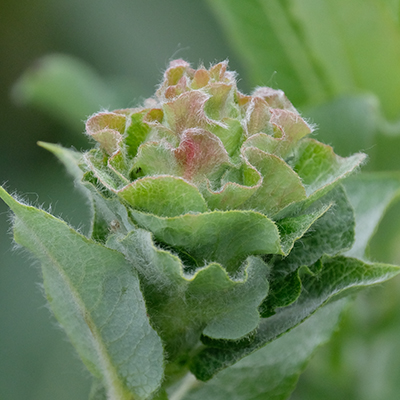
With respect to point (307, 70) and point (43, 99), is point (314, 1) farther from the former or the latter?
point (43, 99)

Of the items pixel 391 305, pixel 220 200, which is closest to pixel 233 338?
pixel 220 200

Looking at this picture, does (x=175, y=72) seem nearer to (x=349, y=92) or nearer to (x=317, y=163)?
(x=317, y=163)

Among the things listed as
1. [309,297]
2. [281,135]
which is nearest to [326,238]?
[309,297]

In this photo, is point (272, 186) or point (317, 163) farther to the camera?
point (317, 163)

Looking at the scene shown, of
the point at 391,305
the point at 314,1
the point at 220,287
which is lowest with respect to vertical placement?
the point at 391,305

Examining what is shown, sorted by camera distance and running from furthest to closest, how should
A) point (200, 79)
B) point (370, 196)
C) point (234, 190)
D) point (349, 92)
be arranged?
point (349, 92) → point (370, 196) → point (200, 79) → point (234, 190)

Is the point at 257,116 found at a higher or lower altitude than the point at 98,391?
higher

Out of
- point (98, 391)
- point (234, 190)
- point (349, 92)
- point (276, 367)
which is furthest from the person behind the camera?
point (349, 92)
